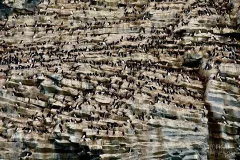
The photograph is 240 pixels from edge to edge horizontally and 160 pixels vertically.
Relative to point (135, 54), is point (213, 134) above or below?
below

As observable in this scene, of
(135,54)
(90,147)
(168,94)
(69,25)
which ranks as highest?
(69,25)

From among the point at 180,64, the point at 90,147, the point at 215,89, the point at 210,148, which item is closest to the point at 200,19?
the point at 180,64

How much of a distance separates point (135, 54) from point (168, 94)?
8.28 m

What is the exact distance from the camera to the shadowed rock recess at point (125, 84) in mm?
57906

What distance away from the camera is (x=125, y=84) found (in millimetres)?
62594

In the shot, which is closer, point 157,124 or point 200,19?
point 157,124

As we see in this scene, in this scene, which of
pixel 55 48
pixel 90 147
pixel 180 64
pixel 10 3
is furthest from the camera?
pixel 10 3

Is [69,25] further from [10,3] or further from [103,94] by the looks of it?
[103,94]

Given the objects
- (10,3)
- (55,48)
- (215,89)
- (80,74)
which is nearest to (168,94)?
(215,89)

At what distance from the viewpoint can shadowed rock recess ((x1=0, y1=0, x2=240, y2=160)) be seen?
57.9 meters

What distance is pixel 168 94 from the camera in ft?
201

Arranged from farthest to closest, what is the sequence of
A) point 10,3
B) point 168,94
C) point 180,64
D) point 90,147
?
point 10,3
point 180,64
point 168,94
point 90,147

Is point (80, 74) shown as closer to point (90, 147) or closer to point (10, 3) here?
point (90, 147)

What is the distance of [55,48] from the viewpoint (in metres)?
72.4
